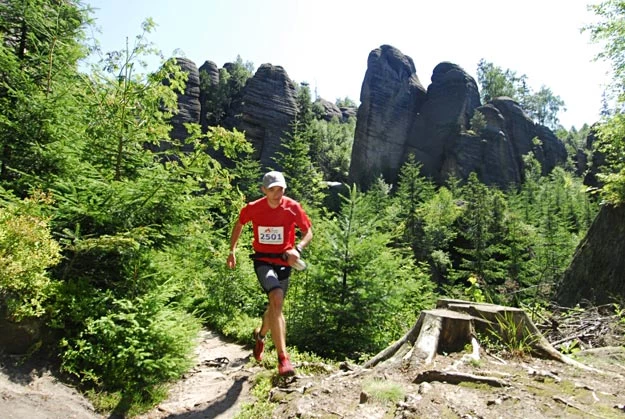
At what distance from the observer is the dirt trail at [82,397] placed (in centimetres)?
341

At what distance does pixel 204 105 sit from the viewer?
49062mm

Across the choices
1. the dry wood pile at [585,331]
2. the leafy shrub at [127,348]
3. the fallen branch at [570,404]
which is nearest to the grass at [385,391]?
the fallen branch at [570,404]

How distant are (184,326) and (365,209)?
11.2 feet

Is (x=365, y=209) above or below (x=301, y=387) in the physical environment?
above

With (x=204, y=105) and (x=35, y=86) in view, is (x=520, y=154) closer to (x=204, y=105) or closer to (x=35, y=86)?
(x=204, y=105)

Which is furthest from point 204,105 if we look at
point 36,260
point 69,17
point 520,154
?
point 36,260

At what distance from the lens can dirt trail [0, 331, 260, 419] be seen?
11.2ft

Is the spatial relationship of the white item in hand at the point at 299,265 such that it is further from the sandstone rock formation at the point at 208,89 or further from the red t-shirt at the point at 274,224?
the sandstone rock formation at the point at 208,89

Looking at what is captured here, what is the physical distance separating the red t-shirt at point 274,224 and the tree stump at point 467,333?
144cm

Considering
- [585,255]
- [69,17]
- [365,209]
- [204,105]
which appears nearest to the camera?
[69,17]

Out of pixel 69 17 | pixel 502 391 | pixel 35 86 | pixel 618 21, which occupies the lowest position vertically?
pixel 502 391

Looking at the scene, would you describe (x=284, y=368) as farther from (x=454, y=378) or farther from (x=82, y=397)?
(x=82, y=397)

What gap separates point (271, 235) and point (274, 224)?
12 cm

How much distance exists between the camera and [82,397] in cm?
384
